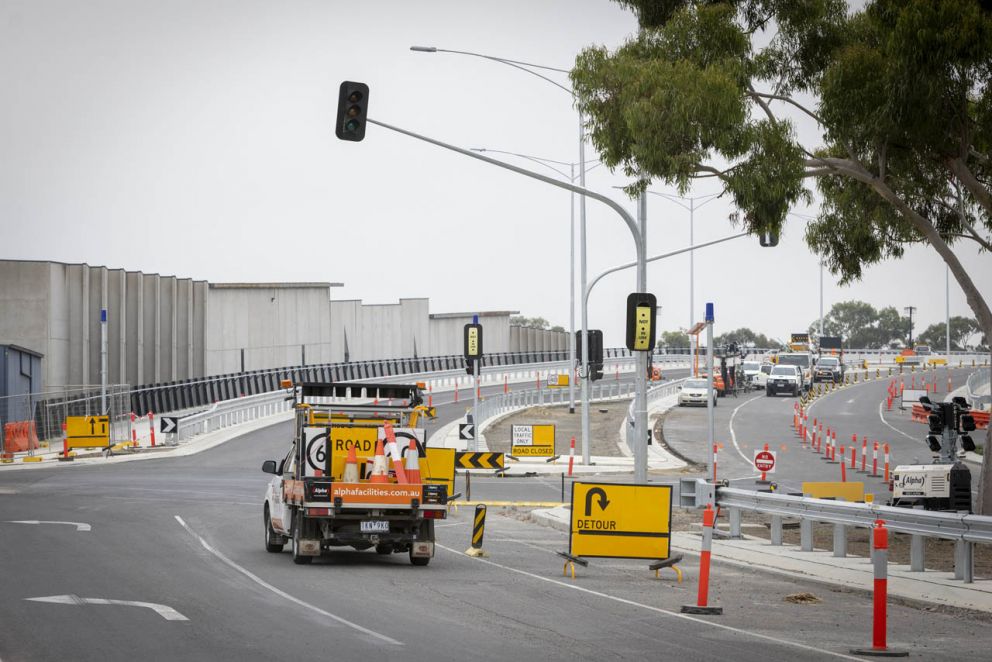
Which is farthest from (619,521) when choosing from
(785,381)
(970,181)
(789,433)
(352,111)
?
(785,381)

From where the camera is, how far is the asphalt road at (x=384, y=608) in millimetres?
11438

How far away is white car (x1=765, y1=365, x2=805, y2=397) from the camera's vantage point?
257 feet

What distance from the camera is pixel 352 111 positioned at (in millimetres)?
20531

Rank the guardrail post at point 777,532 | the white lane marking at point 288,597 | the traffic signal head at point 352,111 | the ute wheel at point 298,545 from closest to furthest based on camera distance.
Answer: the white lane marking at point 288,597, the ute wheel at point 298,545, the traffic signal head at point 352,111, the guardrail post at point 777,532

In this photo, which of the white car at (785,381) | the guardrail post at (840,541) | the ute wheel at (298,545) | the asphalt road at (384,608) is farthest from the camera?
the white car at (785,381)

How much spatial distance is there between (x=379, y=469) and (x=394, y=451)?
1.16ft

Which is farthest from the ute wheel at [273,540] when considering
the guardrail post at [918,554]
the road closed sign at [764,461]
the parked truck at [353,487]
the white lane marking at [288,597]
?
the road closed sign at [764,461]

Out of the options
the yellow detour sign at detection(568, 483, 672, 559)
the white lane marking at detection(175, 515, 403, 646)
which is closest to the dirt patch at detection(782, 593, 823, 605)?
the yellow detour sign at detection(568, 483, 672, 559)

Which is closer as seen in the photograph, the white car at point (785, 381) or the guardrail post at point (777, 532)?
the guardrail post at point (777, 532)

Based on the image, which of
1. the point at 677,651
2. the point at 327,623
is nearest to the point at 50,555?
the point at 327,623

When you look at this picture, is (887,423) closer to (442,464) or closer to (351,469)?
(442,464)

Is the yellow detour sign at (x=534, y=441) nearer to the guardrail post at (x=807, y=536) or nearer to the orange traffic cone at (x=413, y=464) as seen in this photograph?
the guardrail post at (x=807, y=536)

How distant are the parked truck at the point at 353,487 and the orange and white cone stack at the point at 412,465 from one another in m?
0.02

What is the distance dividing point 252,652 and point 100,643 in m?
1.39
